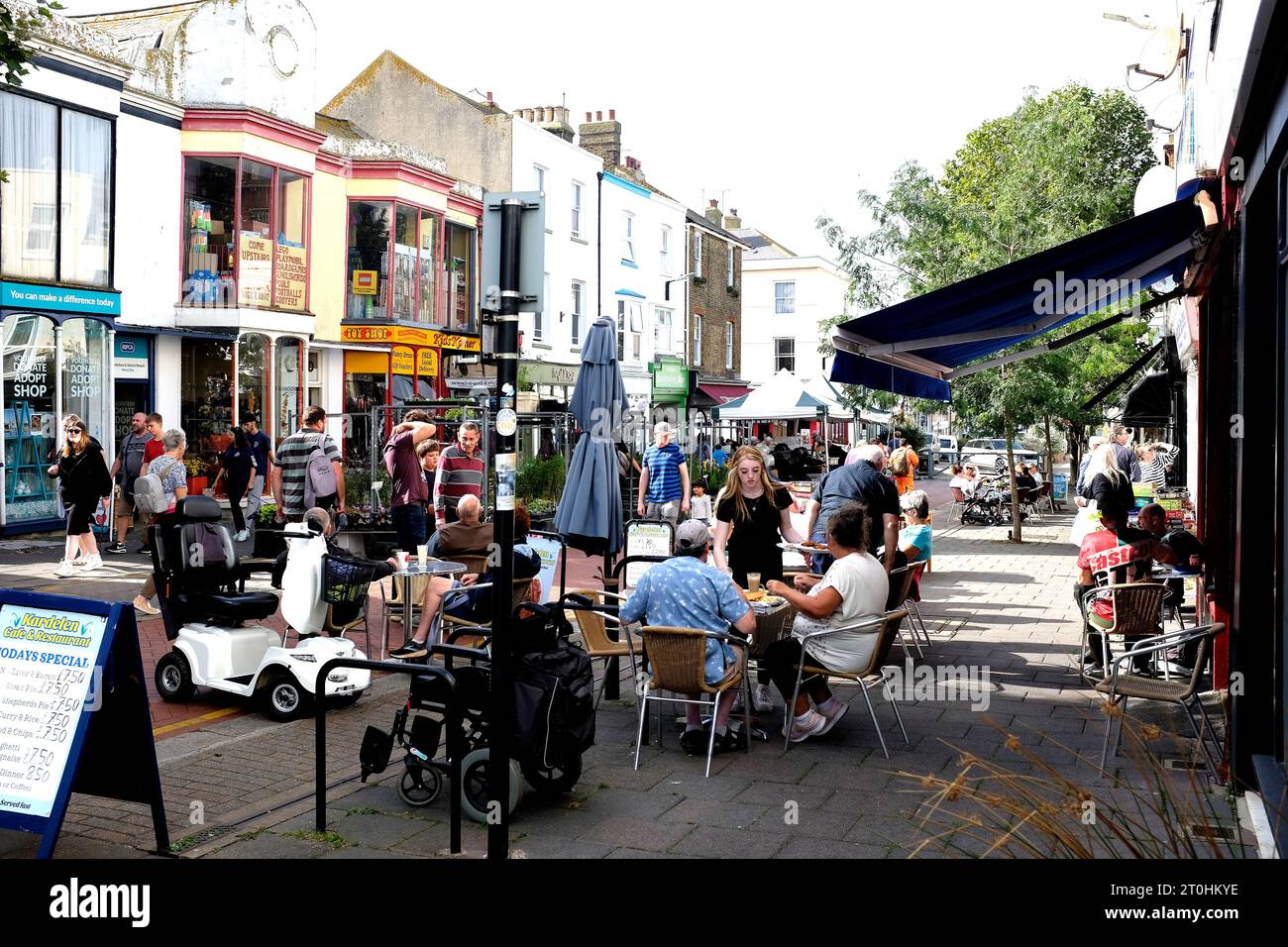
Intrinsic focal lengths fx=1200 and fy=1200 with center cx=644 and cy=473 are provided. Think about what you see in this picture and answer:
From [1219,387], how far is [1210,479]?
0.69 metres

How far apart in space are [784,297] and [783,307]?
0.55m

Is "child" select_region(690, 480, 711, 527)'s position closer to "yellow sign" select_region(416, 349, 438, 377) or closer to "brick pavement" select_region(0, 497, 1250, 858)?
"brick pavement" select_region(0, 497, 1250, 858)

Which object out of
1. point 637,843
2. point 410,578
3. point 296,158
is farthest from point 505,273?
point 296,158

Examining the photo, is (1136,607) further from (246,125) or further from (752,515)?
(246,125)

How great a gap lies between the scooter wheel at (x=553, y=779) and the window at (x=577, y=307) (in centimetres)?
3216

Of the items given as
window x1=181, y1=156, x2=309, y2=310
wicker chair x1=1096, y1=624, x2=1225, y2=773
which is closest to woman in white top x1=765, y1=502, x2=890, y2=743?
wicker chair x1=1096, y1=624, x2=1225, y2=773

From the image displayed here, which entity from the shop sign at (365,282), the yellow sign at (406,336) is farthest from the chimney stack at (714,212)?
the shop sign at (365,282)

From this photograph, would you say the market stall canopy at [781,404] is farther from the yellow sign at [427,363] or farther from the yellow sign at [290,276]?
the yellow sign at [290,276]

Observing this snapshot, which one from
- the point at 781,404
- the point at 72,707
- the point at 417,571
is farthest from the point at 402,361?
the point at 72,707

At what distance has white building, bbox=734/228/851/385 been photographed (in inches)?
2559

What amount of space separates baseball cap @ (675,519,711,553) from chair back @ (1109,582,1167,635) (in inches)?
104

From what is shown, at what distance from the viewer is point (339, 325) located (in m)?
26.0

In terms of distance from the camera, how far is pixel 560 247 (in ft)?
120
